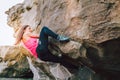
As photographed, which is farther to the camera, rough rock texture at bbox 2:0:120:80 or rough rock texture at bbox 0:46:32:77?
rough rock texture at bbox 0:46:32:77

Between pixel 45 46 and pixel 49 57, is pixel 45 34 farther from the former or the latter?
pixel 49 57

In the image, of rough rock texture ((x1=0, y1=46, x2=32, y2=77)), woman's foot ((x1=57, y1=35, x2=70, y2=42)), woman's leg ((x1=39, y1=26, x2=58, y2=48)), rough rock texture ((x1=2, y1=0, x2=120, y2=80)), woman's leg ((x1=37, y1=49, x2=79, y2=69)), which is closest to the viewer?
rough rock texture ((x1=2, y1=0, x2=120, y2=80))

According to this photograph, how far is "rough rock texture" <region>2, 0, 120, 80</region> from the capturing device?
11672 millimetres

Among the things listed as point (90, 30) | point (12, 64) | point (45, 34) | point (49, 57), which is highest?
point (90, 30)

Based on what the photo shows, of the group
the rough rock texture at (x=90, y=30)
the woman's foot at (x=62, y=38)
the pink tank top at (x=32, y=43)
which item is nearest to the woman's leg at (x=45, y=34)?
the woman's foot at (x=62, y=38)

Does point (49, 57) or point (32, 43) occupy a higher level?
point (32, 43)

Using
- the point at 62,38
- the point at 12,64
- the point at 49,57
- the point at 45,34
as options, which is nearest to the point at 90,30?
the point at 62,38

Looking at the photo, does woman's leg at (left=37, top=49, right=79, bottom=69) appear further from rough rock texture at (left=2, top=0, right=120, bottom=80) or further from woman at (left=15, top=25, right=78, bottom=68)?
rough rock texture at (left=2, top=0, right=120, bottom=80)

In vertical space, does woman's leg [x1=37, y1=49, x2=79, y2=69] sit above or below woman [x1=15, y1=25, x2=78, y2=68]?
below

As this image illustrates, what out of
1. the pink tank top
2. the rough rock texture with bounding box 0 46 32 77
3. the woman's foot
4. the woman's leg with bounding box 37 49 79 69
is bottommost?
the rough rock texture with bounding box 0 46 32 77

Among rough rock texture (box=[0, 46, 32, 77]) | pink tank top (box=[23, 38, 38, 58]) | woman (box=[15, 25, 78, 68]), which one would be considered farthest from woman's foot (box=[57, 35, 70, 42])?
rough rock texture (box=[0, 46, 32, 77])

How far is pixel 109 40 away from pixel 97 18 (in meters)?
0.78

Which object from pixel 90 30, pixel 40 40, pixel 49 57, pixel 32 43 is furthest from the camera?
pixel 49 57

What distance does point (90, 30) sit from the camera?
11.9m
